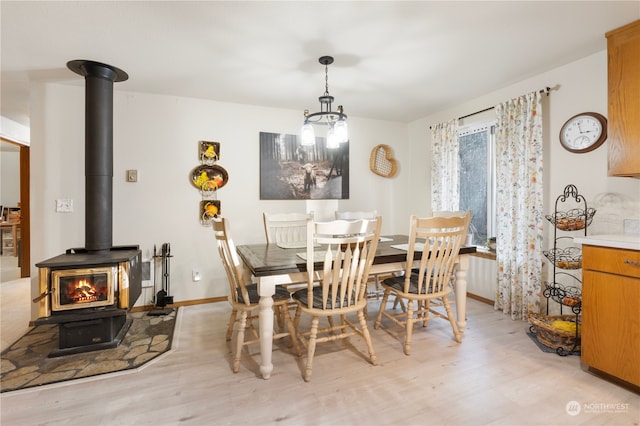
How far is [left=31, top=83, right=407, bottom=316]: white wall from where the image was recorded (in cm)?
301

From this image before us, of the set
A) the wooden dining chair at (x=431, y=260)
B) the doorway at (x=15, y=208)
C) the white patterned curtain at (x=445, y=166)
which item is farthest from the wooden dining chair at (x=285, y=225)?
the doorway at (x=15, y=208)

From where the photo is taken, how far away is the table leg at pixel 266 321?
1.92 m

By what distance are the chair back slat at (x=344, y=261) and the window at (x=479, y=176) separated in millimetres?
2176

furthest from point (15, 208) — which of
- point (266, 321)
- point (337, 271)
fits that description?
point (337, 271)

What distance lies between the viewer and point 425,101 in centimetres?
363

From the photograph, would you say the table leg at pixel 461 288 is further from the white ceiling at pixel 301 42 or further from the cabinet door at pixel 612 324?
the white ceiling at pixel 301 42

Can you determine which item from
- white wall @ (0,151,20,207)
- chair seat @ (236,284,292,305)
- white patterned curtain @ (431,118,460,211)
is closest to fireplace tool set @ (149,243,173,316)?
chair seat @ (236,284,292,305)

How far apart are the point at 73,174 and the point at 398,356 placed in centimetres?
343

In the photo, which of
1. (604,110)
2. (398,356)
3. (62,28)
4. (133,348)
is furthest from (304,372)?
(604,110)

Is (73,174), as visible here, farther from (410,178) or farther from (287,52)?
(410,178)

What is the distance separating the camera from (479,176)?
367cm

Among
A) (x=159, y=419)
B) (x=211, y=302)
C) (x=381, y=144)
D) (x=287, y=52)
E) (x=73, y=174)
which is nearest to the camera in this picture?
(x=159, y=419)

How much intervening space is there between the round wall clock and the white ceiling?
1.69ft

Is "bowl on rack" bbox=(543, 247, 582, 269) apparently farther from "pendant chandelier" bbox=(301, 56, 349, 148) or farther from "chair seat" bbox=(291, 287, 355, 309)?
"pendant chandelier" bbox=(301, 56, 349, 148)
